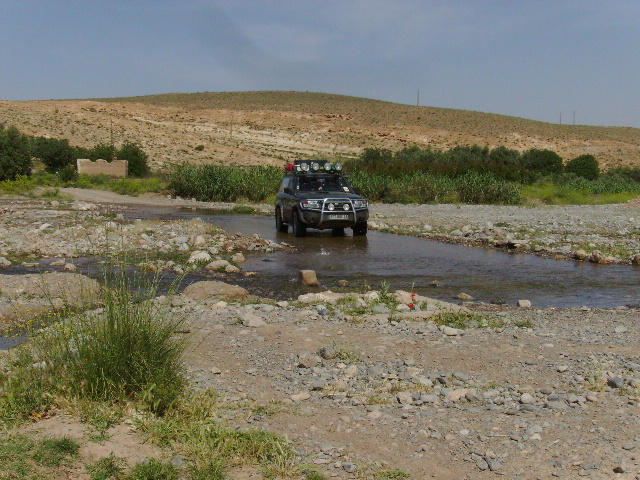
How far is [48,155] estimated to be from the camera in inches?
2015

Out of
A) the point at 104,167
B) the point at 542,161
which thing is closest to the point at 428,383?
the point at 104,167

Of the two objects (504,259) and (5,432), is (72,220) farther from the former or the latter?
(5,432)

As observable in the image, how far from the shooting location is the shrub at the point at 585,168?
5706 centimetres

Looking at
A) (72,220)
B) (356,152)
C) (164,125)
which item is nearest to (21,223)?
(72,220)

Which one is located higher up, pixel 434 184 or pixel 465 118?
pixel 465 118

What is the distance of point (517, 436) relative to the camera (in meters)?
4.89

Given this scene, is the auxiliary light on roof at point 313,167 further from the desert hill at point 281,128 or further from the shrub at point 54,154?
the desert hill at point 281,128

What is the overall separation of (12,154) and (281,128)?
191 ft

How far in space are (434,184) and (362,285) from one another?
22604 mm

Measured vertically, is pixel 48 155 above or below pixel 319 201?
above

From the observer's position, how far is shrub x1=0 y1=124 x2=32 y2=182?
40.6 m

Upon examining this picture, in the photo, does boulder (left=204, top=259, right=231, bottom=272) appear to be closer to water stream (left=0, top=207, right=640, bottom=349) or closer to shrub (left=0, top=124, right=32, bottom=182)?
water stream (left=0, top=207, right=640, bottom=349)

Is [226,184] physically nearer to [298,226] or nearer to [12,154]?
[12,154]

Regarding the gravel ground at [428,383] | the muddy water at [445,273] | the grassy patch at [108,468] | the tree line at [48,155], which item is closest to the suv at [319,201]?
the muddy water at [445,273]
